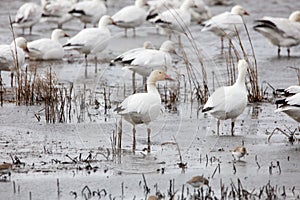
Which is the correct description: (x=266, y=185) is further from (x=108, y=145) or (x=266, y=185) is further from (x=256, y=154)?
(x=108, y=145)

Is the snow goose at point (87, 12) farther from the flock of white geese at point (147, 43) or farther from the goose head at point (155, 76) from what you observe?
the goose head at point (155, 76)

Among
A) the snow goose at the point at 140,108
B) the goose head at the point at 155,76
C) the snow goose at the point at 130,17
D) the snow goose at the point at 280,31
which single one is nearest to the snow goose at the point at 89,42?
the snow goose at the point at 280,31

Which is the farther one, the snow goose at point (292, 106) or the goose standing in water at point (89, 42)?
the goose standing in water at point (89, 42)

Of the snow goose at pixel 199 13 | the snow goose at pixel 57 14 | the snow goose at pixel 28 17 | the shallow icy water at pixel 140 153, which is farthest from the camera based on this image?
the snow goose at pixel 199 13

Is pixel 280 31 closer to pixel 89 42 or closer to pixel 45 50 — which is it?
pixel 89 42

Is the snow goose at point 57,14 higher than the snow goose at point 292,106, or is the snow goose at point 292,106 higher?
the snow goose at point 57,14

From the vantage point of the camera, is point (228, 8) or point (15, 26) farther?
point (228, 8)

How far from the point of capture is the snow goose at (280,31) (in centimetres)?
1809

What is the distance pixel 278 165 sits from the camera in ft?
28.5

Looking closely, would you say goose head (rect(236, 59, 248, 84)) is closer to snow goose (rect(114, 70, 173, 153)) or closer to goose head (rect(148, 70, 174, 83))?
goose head (rect(148, 70, 174, 83))

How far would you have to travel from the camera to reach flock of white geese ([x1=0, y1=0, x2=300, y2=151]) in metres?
9.77

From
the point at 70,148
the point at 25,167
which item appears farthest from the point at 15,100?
the point at 25,167

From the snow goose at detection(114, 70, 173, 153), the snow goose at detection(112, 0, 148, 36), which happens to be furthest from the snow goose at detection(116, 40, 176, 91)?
the snow goose at detection(112, 0, 148, 36)

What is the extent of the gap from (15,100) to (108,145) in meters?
3.36
